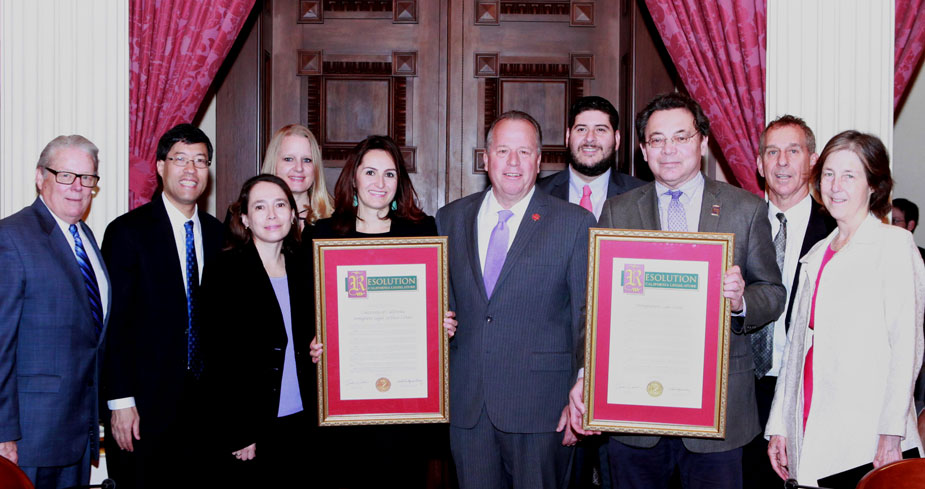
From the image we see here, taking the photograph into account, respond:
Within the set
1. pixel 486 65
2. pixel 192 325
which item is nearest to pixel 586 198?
pixel 486 65

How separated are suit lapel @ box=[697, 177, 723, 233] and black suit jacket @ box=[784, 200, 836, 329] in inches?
21.3

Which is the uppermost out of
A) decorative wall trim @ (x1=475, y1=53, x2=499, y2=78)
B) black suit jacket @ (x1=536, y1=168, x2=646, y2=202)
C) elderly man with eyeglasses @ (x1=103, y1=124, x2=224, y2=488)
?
decorative wall trim @ (x1=475, y1=53, x2=499, y2=78)

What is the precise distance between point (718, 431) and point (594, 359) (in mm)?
472

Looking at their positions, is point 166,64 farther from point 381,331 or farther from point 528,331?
point 528,331

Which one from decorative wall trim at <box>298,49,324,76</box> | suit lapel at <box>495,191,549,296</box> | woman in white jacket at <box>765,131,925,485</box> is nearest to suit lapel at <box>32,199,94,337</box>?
suit lapel at <box>495,191,549,296</box>

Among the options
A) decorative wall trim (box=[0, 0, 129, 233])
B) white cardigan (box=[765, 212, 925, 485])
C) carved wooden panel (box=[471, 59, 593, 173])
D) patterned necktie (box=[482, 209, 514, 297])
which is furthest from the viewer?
carved wooden panel (box=[471, 59, 593, 173])

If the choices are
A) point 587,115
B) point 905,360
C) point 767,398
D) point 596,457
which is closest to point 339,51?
point 587,115

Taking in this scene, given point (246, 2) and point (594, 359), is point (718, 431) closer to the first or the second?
point (594, 359)

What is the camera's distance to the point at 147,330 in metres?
3.13

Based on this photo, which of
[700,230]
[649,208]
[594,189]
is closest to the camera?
[700,230]

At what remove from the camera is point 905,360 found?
251 centimetres

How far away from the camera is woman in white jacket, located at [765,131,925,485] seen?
2.53 metres

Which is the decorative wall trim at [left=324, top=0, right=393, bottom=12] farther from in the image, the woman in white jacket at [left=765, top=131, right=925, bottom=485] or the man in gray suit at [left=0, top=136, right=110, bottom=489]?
the woman in white jacket at [left=765, top=131, right=925, bottom=485]

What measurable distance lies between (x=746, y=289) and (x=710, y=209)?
0.31 metres
